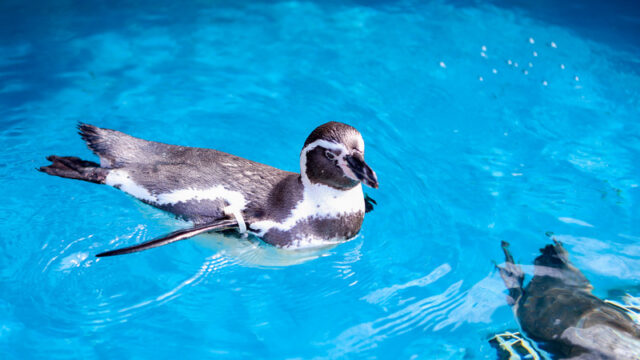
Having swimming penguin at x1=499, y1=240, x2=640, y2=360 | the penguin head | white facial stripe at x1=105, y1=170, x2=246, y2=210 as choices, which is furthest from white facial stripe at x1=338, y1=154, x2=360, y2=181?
swimming penguin at x1=499, y1=240, x2=640, y2=360

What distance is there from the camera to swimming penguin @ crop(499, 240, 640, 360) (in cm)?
232

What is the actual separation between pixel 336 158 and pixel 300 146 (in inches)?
53.1

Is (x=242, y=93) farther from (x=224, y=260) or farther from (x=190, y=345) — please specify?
(x=190, y=345)

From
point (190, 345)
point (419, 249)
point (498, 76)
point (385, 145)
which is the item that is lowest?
point (190, 345)

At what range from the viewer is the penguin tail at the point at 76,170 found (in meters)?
2.53

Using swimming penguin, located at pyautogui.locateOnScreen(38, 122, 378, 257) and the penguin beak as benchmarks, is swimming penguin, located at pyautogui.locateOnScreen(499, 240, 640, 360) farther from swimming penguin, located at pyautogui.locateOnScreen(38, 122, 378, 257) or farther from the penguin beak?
the penguin beak

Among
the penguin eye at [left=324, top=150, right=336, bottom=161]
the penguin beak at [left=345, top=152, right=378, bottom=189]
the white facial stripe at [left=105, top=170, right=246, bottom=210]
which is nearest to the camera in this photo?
the penguin beak at [left=345, top=152, right=378, bottom=189]

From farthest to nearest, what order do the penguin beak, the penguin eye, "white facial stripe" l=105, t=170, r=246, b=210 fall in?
"white facial stripe" l=105, t=170, r=246, b=210, the penguin eye, the penguin beak

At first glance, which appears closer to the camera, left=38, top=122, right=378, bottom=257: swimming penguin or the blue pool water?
left=38, top=122, right=378, bottom=257: swimming penguin

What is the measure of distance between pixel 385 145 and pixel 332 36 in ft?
5.82

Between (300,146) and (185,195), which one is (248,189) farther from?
(300,146)

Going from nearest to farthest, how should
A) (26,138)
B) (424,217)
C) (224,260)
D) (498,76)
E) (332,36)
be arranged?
(224,260)
(424,217)
(26,138)
(498,76)
(332,36)

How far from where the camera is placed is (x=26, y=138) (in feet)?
11.2

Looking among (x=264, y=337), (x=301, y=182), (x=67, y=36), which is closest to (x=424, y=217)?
(x=301, y=182)
